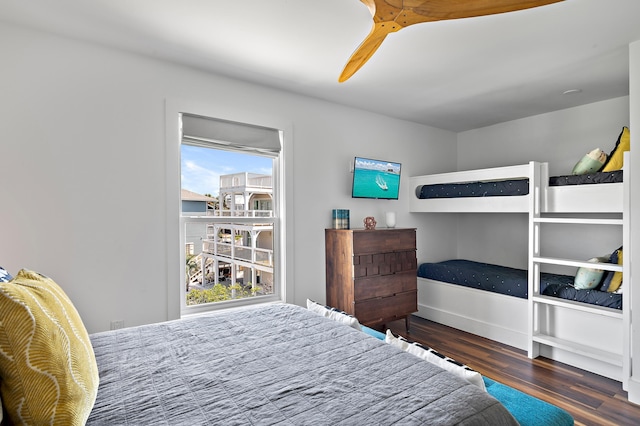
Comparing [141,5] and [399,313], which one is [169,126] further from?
[399,313]

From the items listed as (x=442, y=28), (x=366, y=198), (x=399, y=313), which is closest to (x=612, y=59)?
(x=442, y=28)

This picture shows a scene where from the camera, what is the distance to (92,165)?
2480 millimetres

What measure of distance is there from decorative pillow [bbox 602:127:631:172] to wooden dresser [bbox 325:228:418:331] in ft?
5.92

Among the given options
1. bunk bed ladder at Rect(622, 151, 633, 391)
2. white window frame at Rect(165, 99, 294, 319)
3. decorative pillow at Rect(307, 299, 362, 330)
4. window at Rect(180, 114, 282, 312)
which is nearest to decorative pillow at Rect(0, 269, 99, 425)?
decorative pillow at Rect(307, 299, 362, 330)

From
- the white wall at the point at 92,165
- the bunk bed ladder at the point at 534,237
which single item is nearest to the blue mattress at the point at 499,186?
the bunk bed ladder at the point at 534,237

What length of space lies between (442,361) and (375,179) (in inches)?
103

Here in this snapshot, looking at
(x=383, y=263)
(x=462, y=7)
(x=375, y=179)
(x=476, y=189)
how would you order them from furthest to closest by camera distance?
(x=375, y=179) → (x=476, y=189) → (x=383, y=263) → (x=462, y=7)

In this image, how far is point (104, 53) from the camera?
2521mm

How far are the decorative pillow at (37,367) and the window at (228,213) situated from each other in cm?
193

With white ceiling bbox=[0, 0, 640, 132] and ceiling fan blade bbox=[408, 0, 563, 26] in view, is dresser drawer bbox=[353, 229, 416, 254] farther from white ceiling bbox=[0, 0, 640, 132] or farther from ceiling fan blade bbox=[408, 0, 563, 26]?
ceiling fan blade bbox=[408, 0, 563, 26]

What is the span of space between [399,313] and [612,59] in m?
2.90

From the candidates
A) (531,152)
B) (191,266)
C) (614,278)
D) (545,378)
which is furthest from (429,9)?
(531,152)

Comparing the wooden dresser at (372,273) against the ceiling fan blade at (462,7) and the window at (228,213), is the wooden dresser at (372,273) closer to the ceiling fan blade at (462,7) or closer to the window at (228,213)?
the window at (228,213)

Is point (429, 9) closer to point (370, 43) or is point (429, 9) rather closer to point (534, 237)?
point (370, 43)
